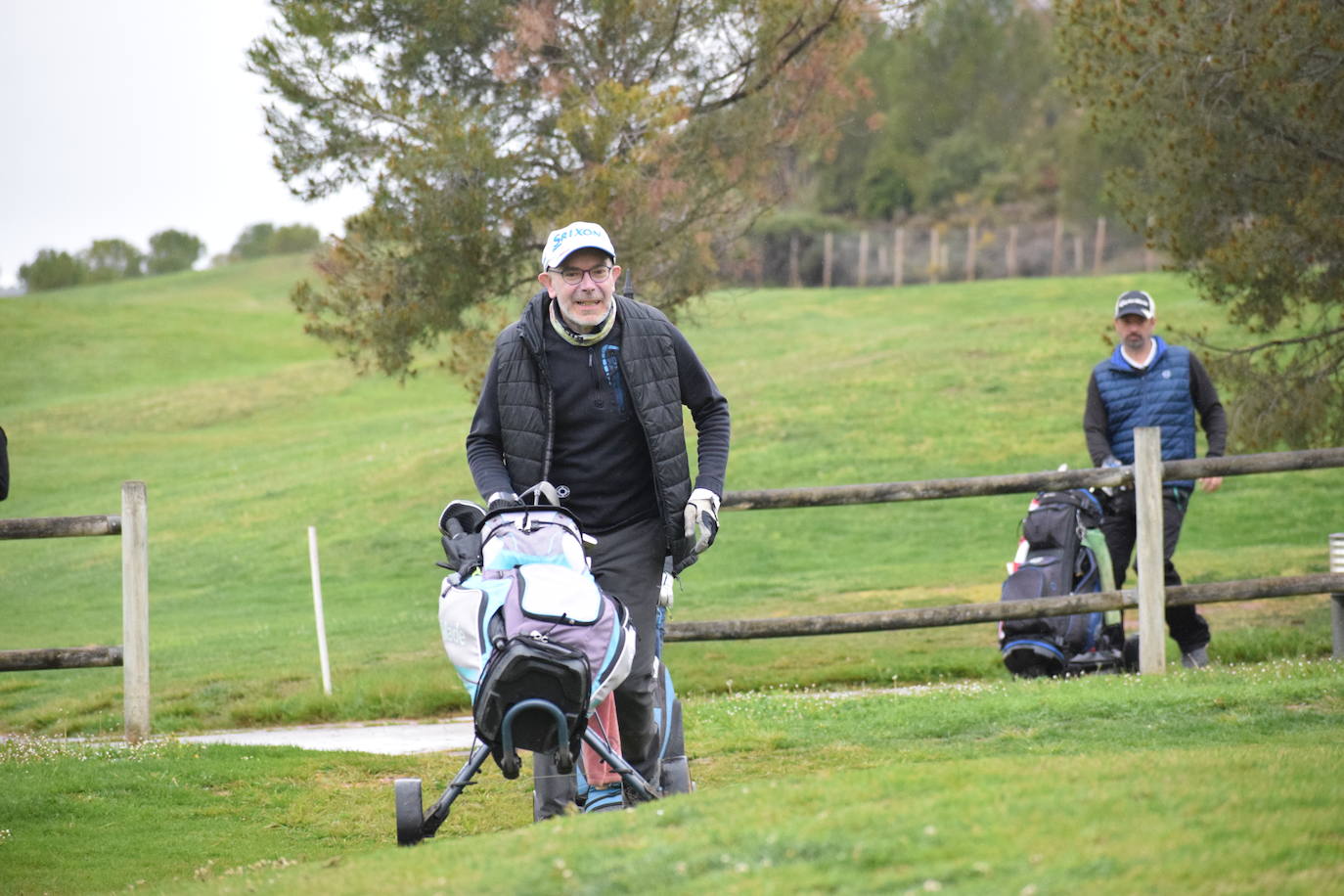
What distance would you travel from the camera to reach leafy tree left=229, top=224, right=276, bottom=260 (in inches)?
4139

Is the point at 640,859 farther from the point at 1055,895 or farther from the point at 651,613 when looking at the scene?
the point at 651,613

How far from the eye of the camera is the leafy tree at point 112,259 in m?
98.8

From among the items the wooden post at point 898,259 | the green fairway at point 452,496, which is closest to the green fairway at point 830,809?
the green fairway at point 452,496

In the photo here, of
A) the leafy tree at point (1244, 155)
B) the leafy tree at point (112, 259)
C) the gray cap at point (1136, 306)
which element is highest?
the leafy tree at point (112, 259)

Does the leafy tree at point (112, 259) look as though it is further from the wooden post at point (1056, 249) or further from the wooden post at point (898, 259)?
the wooden post at point (1056, 249)

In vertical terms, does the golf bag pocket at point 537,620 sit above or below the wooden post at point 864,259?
below

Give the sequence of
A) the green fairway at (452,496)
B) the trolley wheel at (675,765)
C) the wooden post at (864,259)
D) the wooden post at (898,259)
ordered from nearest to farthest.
A: the trolley wheel at (675,765) → the green fairway at (452,496) → the wooden post at (898,259) → the wooden post at (864,259)

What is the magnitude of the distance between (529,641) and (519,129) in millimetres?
8487

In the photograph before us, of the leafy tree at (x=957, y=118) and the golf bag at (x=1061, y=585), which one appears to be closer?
the golf bag at (x=1061, y=585)

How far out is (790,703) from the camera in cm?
895

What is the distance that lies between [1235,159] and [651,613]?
8.26m

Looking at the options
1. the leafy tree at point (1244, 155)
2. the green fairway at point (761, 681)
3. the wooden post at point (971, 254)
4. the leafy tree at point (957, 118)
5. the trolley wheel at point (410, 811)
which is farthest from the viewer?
the leafy tree at point (957, 118)

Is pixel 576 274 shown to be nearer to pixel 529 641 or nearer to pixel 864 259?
pixel 529 641

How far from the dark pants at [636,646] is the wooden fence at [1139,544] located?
3108mm
